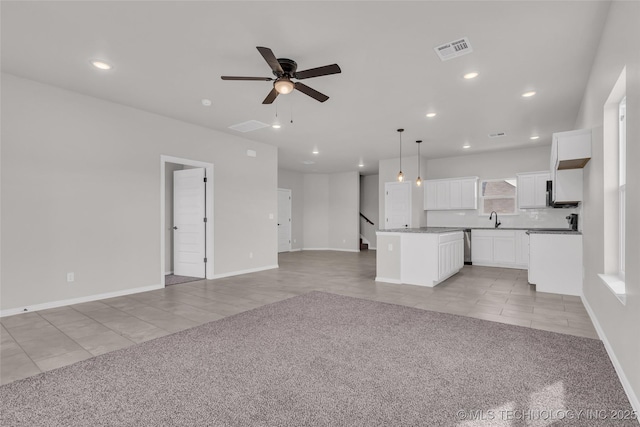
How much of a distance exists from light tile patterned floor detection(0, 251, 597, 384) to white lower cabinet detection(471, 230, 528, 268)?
923 mm

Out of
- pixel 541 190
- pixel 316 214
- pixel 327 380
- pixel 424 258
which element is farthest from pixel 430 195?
pixel 327 380

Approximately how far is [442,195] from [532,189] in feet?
6.61

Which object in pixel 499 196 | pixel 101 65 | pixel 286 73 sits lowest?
pixel 499 196

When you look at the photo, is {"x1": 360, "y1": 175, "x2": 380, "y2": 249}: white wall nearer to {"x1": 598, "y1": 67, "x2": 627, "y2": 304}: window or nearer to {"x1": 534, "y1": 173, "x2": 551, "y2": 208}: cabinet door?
{"x1": 534, "y1": 173, "x2": 551, "y2": 208}: cabinet door

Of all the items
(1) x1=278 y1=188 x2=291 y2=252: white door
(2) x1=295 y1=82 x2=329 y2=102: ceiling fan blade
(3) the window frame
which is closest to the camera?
(2) x1=295 y1=82 x2=329 y2=102: ceiling fan blade

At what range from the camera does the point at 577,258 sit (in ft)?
15.1

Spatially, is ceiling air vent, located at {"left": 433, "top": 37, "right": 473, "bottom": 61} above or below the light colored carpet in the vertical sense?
above

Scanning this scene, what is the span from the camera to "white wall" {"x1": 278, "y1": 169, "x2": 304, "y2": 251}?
36.2 feet

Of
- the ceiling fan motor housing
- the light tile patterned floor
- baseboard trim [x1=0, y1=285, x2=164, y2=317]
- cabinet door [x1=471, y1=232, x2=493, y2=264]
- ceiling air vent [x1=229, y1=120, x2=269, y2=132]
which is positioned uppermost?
ceiling air vent [x1=229, y1=120, x2=269, y2=132]

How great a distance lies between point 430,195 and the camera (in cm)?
866

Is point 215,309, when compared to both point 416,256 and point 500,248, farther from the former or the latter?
point 500,248

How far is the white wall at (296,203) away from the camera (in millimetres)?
11031

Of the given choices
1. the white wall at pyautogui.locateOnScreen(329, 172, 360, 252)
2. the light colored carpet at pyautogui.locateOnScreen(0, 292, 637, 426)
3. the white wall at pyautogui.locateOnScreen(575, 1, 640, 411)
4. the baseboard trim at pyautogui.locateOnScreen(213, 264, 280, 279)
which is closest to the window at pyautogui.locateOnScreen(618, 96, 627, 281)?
the white wall at pyautogui.locateOnScreen(575, 1, 640, 411)

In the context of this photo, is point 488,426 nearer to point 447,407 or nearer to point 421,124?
point 447,407
